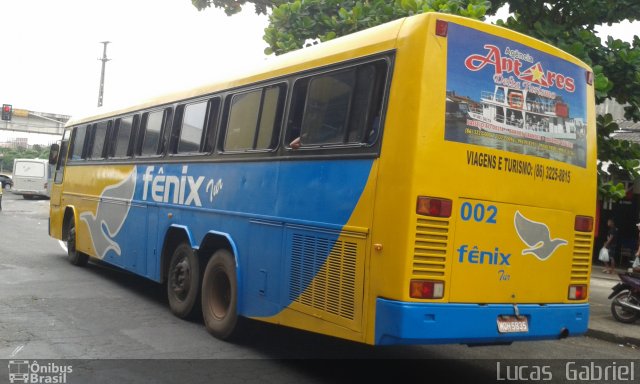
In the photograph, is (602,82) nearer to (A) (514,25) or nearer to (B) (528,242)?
(A) (514,25)

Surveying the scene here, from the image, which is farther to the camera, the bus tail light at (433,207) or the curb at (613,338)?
the curb at (613,338)

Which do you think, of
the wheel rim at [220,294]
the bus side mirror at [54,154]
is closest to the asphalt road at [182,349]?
the wheel rim at [220,294]

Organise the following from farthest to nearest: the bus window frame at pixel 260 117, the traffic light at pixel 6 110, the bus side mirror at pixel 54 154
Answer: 1. the traffic light at pixel 6 110
2. the bus side mirror at pixel 54 154
3. the bus window frame at pixel 260 117

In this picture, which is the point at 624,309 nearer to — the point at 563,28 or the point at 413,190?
the point at 563,28

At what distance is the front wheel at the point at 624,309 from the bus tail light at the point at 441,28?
275 inches

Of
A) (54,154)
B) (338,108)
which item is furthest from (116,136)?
(338,108)

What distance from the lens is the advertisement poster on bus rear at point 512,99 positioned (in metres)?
5.66

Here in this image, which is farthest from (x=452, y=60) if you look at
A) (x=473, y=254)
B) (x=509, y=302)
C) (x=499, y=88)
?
(x=509, y=302)

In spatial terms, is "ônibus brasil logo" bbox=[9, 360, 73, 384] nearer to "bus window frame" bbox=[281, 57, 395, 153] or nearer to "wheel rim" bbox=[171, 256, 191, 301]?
"wheel rim" bbox=[171, 256, 191, 301]

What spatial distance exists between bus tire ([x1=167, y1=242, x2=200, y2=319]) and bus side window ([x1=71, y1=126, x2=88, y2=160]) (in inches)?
209

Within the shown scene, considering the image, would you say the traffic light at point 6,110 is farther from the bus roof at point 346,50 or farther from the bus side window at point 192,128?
the bus roof at point 346,50

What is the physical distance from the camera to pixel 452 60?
5.63 meters

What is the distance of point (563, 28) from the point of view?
36.1 feet

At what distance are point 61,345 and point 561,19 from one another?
9350 millimetres
